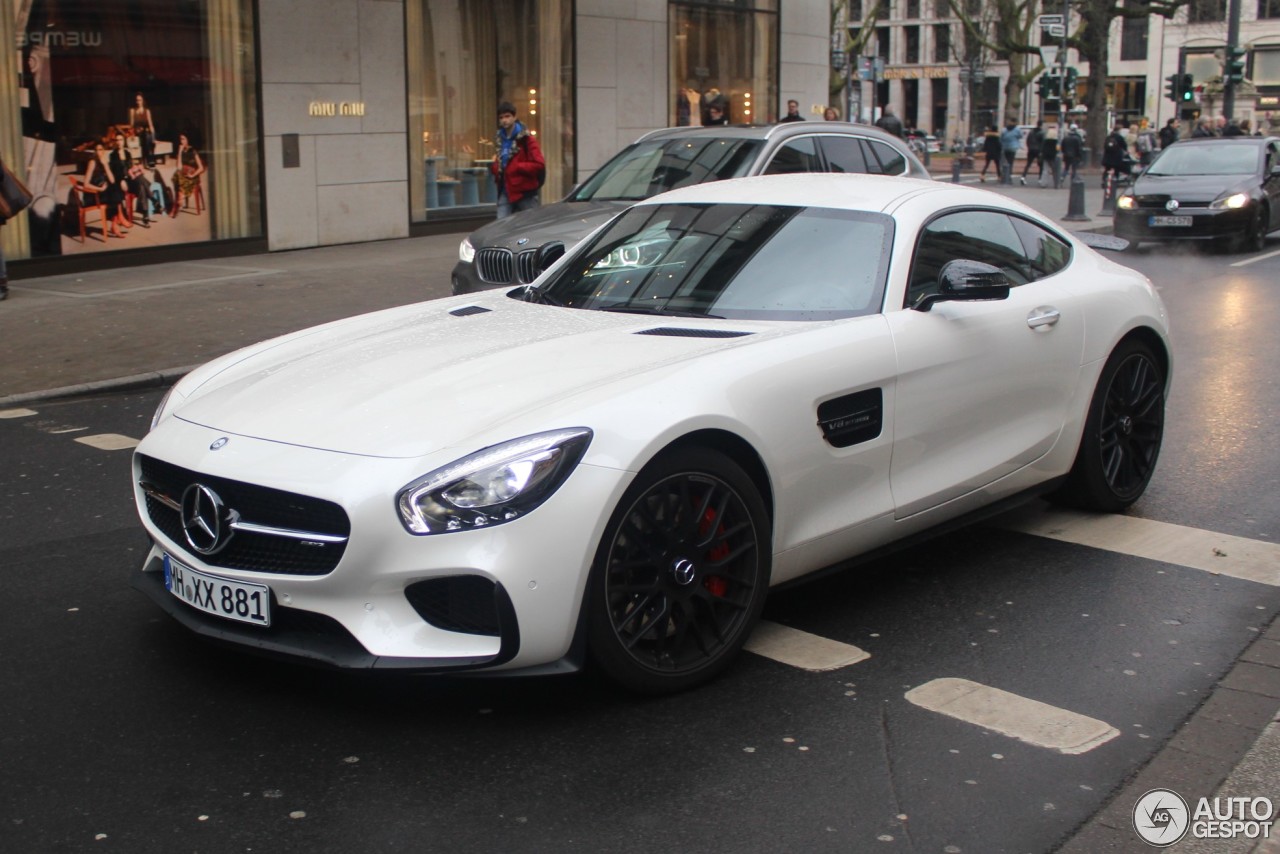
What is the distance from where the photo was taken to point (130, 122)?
15.8 metres

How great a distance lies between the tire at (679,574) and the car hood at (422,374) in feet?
1.30

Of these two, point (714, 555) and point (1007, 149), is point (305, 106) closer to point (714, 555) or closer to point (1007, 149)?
point (714, 555)

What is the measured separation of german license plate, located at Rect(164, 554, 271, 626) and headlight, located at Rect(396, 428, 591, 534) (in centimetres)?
51

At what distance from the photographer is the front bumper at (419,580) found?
379cm

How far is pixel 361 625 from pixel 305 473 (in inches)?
17.6

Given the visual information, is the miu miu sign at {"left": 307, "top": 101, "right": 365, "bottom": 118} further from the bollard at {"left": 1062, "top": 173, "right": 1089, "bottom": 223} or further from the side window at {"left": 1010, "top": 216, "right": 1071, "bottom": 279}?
the side window at {"left": 1010, "top": 216, "right": 1071, "bottom": 279}

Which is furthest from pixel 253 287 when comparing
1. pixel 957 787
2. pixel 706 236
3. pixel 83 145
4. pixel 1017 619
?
pixel 957 787

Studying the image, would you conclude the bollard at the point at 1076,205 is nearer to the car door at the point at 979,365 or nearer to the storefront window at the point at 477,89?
the storefront window at the point at 477,89

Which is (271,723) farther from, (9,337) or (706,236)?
(9,337)

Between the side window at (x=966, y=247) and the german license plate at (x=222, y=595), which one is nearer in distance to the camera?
the german license plate at (x=222, y=595)

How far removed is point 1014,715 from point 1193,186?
56.8 ft

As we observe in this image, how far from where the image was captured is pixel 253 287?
565 inches

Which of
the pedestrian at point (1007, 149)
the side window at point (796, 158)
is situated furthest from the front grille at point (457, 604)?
the pedestrian at point (1007, 149)

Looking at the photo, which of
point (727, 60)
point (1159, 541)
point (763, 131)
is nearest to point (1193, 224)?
point (727, 60)
